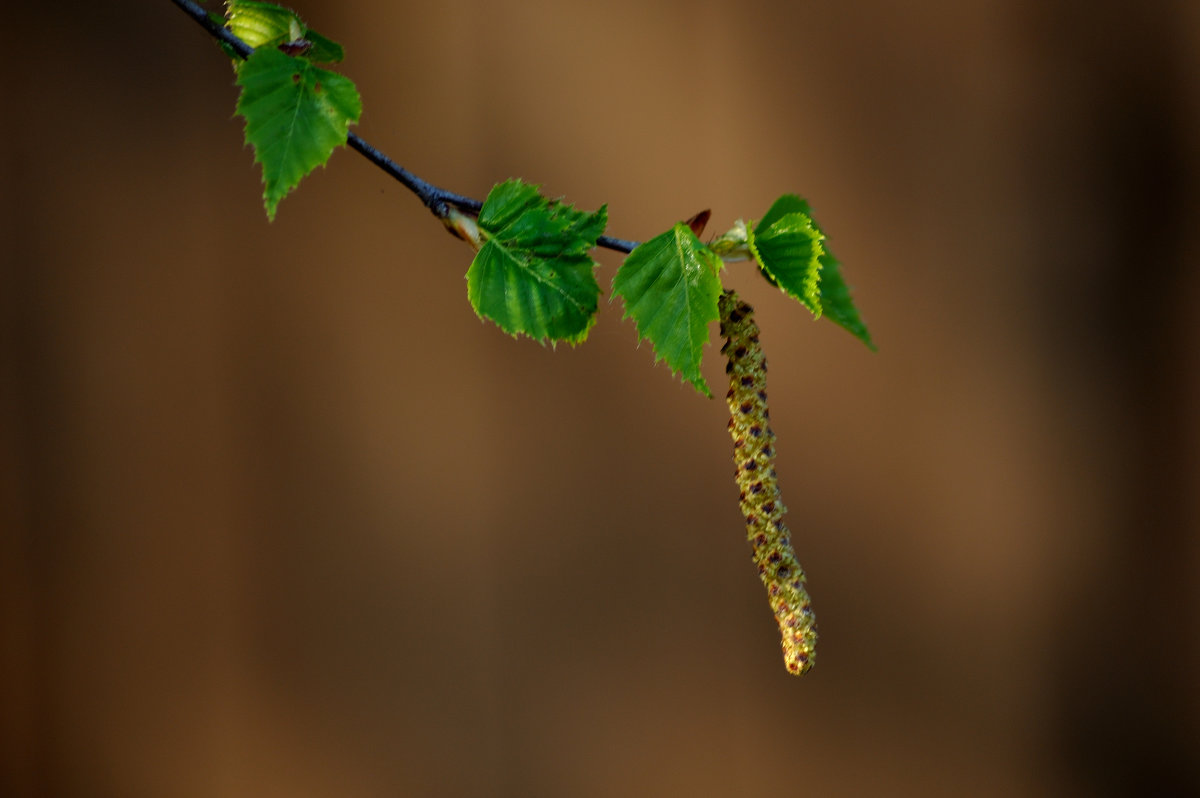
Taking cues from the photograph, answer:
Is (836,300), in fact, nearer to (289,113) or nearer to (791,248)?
(791,248)

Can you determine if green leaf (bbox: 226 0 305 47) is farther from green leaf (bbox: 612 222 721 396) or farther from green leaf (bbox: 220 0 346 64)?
green leaf (bbox: 612 222 721 396)

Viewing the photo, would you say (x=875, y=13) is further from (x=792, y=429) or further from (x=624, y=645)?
(x=624, y=645)

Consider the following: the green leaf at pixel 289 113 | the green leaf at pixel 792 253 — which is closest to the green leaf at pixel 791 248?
the green leaf at pixel 792 253

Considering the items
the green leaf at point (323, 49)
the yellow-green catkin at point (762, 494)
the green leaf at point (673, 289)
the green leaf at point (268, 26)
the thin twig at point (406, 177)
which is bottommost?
the yellow-green catkin at point (762, 494)

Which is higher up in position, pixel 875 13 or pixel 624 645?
pixel 875 13

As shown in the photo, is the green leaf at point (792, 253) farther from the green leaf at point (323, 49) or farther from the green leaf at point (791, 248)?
the green leaf at point (323, 49)

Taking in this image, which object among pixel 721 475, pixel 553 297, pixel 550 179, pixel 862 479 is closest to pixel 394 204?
pixel 550 179

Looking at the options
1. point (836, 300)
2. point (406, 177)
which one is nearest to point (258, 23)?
point (406, 177)

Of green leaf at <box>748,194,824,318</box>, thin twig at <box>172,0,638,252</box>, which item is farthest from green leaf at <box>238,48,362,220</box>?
green leaf at <box>748,194,824,318</box>
